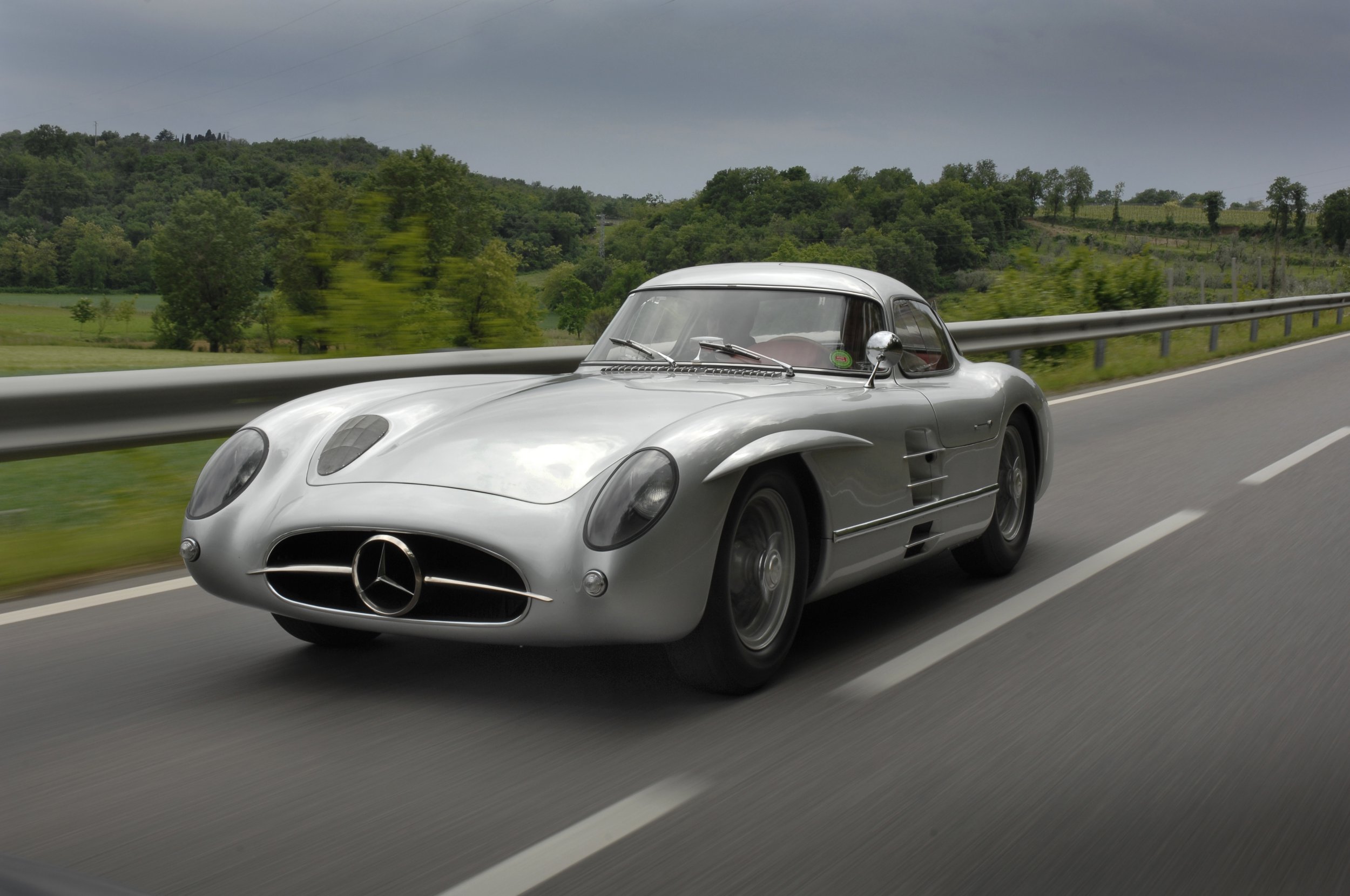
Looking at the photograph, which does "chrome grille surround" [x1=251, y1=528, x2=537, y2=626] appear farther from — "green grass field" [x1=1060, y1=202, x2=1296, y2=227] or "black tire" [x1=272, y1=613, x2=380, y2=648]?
"green grass field" [x1=1060, y1=202, x2=1296, y2=227]

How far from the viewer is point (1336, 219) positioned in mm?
120688

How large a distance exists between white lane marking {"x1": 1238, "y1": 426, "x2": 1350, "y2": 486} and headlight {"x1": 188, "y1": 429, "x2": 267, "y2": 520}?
21.1 ft

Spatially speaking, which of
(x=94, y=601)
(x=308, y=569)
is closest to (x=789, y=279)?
(x=308, y=569)

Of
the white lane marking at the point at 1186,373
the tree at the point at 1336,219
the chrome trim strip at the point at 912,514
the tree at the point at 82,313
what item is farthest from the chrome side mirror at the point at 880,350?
the tree at the point at 1336,219

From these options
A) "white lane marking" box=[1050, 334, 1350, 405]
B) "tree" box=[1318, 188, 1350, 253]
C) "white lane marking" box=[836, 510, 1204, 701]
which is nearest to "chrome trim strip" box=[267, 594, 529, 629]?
"white lane marking" box=[836, 510, 1204, 701]

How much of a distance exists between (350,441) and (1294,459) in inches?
301

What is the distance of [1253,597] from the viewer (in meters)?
5.54

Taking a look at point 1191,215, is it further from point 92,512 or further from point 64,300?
point 92,512

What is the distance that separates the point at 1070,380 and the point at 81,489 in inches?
450

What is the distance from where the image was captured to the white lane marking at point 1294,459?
342 inches

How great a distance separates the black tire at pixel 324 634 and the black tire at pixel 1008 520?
263 centimetres

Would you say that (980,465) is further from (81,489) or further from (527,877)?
(81,489)

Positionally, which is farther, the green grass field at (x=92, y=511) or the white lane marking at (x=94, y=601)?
the green grass field at (x=92, y=511)

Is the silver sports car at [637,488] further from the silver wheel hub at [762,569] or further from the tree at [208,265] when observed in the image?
the tree at [208,265]
